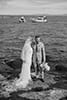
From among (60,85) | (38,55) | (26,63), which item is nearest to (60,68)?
(60,85)

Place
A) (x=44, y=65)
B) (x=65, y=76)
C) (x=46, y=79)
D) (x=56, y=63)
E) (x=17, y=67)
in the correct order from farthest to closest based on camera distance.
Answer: (x=56, y=63)
(x=17, y=67)
(x=65, y=76)
(x=46, y=79)
(x=44, y=65)

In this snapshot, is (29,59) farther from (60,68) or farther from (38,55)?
(60,68)

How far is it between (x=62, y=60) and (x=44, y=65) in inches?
375

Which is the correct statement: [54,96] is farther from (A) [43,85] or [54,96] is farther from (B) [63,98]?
(A) [43,85]

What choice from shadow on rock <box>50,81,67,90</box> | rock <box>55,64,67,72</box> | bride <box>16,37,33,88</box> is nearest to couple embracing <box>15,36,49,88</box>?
bride <box>16,37,33,88</box>

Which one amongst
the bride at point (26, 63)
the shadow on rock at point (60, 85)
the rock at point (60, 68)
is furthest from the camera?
the rock at point (60, 68)

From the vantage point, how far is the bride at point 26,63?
15.8 metres

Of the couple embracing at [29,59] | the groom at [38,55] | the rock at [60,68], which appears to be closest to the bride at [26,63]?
the couple embracing at [29,59]

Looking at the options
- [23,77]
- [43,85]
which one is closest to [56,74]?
[43,85]

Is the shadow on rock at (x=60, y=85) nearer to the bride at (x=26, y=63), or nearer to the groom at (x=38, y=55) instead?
the groom at (x=38, y=55)

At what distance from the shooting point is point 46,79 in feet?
60.6

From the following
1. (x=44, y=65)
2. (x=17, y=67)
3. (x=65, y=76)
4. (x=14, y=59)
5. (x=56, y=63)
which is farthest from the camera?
(x=14, y=59)

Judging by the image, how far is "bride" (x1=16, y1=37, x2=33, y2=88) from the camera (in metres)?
15.8

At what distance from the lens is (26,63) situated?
16.0 metres
